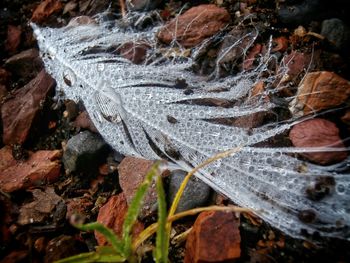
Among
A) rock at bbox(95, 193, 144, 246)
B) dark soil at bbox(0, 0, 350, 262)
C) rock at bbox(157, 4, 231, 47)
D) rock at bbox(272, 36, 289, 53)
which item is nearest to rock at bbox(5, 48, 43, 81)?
dark soil at bbox(0, 0, 350, 262)

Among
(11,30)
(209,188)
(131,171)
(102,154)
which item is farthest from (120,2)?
(209,188)

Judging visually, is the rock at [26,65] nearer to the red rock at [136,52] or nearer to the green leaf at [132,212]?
the red rock at [136,52]

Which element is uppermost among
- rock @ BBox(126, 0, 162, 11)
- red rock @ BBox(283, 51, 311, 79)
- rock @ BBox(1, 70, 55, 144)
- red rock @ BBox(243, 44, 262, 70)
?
rock @ BBox(126, 0, 162, 11)

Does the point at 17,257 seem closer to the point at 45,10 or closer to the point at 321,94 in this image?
the point at 321,94

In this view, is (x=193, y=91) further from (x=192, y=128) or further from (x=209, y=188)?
(x=209, y=188)

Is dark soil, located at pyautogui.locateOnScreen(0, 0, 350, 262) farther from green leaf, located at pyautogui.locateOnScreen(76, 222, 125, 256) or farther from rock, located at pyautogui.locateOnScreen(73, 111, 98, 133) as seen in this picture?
green leaf, located at pyautogui.locateOnScreen(76, 222, 125, 256)

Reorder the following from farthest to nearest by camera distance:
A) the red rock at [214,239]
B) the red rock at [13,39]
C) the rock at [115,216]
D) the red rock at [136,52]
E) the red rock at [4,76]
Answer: the red rock at [13,39], the red rock at [4,76], the red rock at [136,52], the rock at [115,216], the red rock at [214,239]

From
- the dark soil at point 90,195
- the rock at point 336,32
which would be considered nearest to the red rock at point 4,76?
the dark soil at point 90,195
